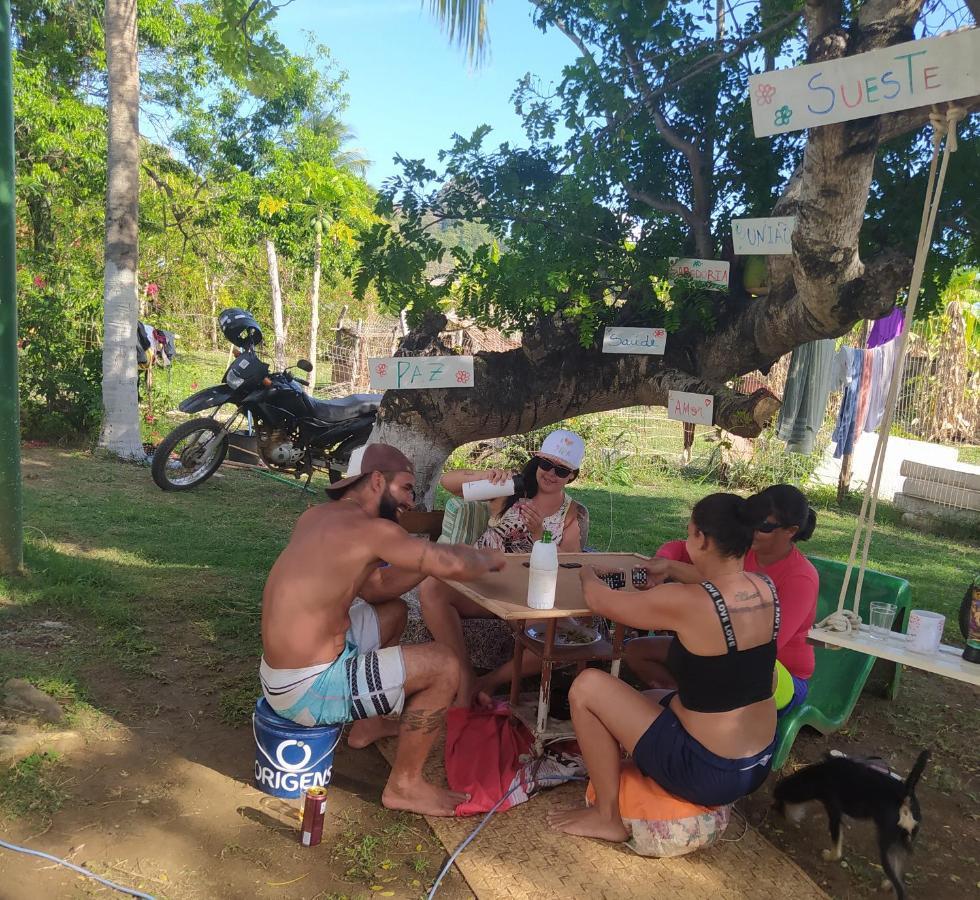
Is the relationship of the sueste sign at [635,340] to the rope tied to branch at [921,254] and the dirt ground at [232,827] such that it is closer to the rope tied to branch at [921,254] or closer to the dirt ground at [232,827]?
the rope tied to branch at [921,254]

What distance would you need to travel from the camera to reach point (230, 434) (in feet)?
25.5

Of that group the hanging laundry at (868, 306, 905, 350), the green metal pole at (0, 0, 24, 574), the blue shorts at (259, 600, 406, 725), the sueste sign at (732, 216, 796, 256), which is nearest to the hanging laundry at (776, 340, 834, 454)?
the sueste sign at (732, 216, 796, 256)

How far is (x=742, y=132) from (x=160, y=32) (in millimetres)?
11253

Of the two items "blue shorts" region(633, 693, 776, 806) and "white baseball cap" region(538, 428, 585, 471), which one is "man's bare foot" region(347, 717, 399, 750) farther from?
"white baseball cap" region(538, 428, 585, 471)

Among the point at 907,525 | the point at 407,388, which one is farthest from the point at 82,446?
the point at 907,525

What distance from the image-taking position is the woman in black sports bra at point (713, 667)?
2.63m

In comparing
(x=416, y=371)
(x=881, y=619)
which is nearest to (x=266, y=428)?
(x=416, y=371)

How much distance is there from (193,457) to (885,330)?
22.1 feet

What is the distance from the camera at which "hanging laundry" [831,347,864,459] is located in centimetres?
877

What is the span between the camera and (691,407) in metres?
3.80

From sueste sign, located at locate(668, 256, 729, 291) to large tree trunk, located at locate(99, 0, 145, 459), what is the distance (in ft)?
20.3

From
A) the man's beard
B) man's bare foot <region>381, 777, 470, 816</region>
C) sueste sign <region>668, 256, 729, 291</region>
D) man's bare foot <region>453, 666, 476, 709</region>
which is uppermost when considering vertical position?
sueste sign <region>668, 256, 729, 291</region>

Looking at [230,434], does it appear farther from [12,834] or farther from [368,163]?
[368,163]

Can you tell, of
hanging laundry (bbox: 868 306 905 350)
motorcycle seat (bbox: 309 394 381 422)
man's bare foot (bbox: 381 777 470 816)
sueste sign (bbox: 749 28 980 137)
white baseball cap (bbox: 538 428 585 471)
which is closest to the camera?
sueste sign (bbox: 749 28 980 137)
